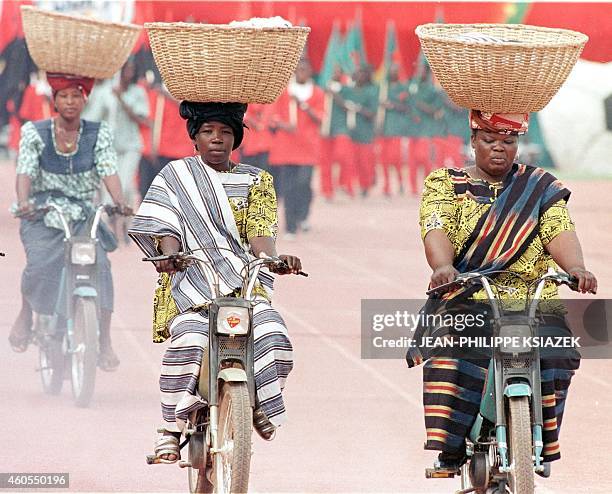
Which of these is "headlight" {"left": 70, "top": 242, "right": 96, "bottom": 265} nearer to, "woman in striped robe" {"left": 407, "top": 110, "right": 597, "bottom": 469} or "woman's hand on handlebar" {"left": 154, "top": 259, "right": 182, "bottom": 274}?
"woman's hand on handlebar" {"left": 154, "top": 259, "right": 182, "bottom": 274}

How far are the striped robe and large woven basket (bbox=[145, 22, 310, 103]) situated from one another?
0.33m

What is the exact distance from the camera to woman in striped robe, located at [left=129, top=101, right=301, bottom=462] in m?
7.29

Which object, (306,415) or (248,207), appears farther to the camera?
(306,415)

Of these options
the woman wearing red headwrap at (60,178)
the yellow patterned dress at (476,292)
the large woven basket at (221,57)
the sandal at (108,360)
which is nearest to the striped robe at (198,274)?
the large woven basket at (221,57)

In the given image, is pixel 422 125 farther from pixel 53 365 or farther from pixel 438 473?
pixel 438 473

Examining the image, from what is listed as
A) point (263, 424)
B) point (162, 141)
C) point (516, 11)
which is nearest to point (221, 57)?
point (263, 424)

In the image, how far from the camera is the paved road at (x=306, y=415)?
27.9 ft

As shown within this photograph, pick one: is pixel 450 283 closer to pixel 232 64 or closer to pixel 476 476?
pixel 476 476

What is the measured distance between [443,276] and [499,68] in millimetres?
909

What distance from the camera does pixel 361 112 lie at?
26797 mm

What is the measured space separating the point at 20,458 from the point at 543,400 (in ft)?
→ 9.48

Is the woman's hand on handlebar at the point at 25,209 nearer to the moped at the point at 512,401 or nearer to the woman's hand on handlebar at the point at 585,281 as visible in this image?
the moped at the point at 512,401

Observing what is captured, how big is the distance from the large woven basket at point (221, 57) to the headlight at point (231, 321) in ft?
3.26

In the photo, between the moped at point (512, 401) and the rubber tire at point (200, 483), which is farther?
the rubber tire at point (200, 483)
